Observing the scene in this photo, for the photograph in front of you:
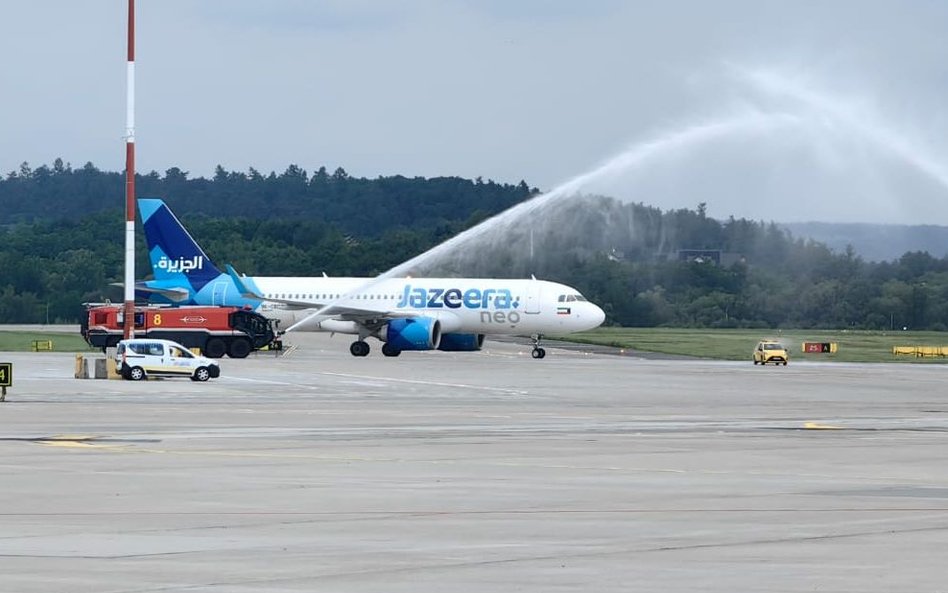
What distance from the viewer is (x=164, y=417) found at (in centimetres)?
3944

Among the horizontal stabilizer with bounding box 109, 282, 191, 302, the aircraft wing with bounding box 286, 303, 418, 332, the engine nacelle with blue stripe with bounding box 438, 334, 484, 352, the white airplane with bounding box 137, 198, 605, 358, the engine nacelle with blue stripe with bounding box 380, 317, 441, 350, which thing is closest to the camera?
the engine nacelle with blue stripe with bounding box 380, 317, 441, 350

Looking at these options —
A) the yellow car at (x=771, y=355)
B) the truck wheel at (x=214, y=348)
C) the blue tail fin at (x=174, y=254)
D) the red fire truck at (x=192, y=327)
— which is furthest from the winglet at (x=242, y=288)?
the yellow car at (x=771, y=355)

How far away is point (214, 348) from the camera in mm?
78625

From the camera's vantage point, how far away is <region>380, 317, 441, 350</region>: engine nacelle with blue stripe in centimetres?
8162

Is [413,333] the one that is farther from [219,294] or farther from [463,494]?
[463,494]

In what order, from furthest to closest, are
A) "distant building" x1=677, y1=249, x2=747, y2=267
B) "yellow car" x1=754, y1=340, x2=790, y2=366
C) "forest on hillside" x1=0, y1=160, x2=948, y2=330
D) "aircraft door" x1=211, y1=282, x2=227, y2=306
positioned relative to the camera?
"distant building" x1=677, y1=249, x2=747, y2=267 < "forest on hillside" x1=0, y1=160, x2=948, y2=330 < "aircraft door" x1=211, y1=282, x2=227, y2=306 < "yellow car" x1=754, y1=340, x2=790, y2=366

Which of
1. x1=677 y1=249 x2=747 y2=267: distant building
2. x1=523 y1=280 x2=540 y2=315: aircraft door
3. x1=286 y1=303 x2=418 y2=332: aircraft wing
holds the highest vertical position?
x1=677 y1=249 x2=747 y2=267: distant building

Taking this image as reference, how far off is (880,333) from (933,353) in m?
37.9

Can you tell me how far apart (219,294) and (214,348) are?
10586 mm

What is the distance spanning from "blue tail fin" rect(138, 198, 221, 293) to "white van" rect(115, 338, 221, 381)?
30843mm


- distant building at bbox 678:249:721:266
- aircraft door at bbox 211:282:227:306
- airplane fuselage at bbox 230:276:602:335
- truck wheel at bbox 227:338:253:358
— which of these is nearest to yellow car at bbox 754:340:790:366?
airplane fuselage at bbox 230:276:602:335

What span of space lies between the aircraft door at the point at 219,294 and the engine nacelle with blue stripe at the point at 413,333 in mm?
11496

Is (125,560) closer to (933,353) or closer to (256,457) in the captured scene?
(256,457)

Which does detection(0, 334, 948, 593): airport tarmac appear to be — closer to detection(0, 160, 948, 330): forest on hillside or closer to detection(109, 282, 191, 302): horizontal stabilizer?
detection(109, 282, 191, 302): horizontal stabilizer
